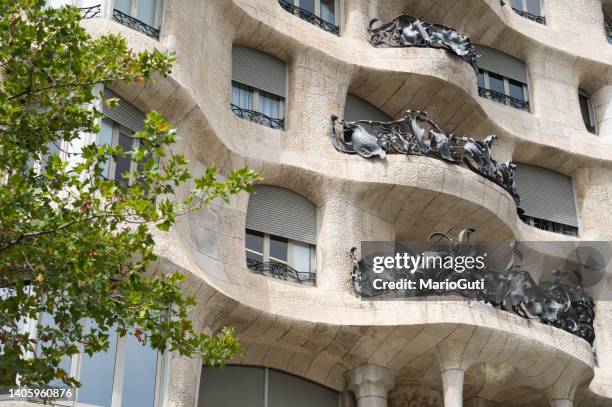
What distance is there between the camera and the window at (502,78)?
22.6 meters

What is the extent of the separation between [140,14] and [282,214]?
4.05m

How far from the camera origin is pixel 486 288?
1691 centimetres

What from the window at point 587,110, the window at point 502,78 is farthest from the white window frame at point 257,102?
the window at point 587,110

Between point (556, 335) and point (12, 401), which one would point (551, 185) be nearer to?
point (556, 335)

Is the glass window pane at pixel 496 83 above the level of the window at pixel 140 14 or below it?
above

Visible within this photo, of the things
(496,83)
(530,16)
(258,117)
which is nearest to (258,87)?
(258,117)

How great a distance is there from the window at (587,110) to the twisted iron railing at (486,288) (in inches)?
258

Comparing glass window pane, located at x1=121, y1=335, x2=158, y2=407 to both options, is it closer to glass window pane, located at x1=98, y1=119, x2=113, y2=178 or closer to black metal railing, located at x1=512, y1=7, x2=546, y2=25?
glass window pane, located at x1=98, y1=119, x2=113, y2=178

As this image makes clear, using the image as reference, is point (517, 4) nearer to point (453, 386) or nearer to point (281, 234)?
point (281, 234)

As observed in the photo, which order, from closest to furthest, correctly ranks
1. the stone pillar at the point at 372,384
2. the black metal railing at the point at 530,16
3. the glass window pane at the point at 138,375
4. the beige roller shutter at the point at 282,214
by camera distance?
the glass window pane at the point at 138,375 < the stone pillar at the point at 372,384 < the beige roller shutter at the point at 282,214 < the black metal railing at the point at 530,16

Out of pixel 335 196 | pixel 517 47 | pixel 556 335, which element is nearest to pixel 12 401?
pixel 335 196

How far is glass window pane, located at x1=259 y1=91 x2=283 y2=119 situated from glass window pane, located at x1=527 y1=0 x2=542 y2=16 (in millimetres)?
8428

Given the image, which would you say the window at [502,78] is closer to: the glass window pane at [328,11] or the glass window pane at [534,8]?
the glass window pane at [534,8]

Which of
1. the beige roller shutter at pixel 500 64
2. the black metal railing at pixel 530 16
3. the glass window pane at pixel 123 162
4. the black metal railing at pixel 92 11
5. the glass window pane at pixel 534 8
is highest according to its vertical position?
the glass window pane at pixel 534 8
